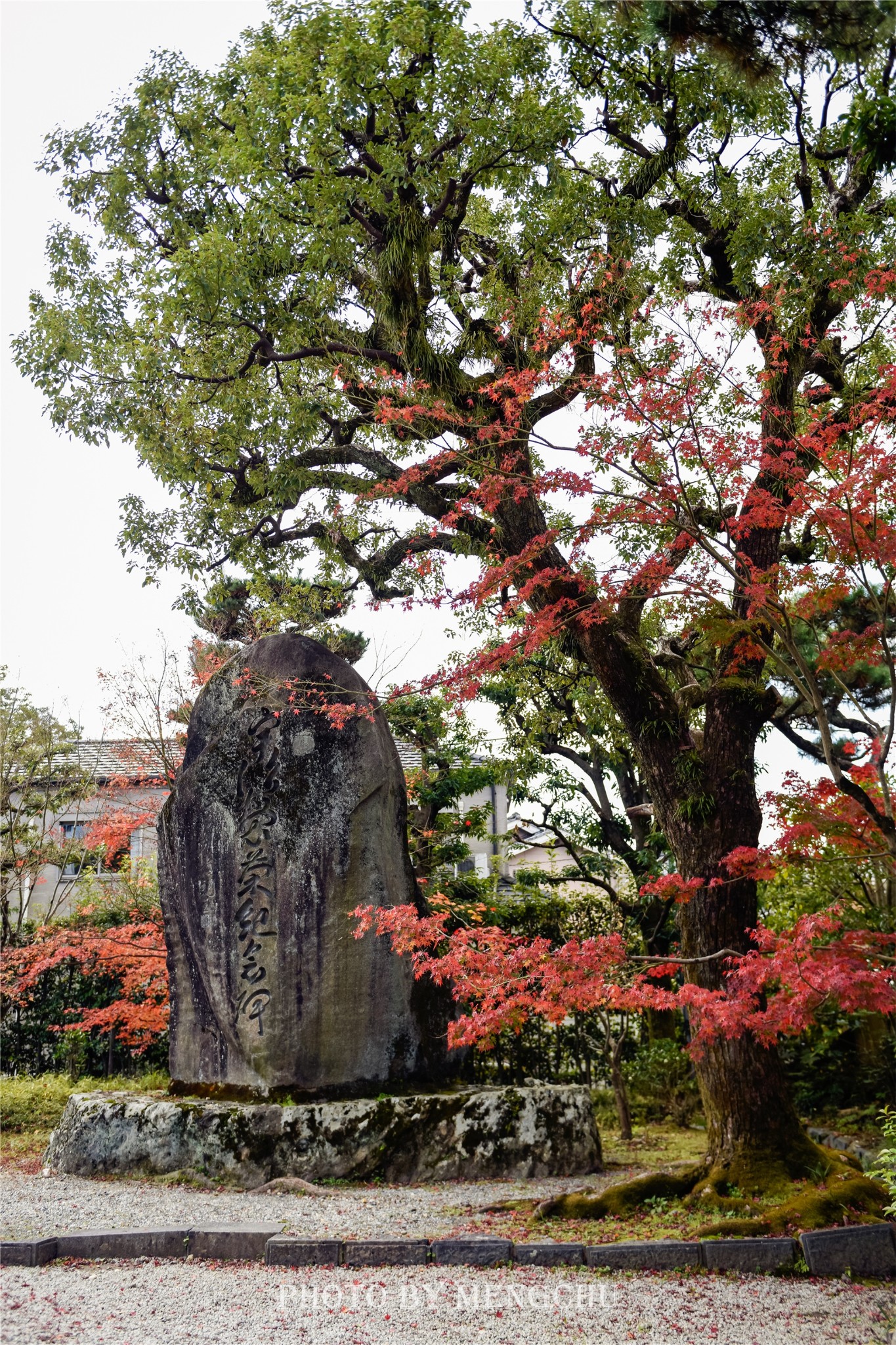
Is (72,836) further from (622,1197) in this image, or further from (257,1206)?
(622,1197)

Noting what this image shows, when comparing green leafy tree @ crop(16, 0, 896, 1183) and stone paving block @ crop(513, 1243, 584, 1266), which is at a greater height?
green leafy tree @ crop(16, 0, 896, 1183)

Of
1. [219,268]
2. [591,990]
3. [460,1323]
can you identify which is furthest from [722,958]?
[219,268]

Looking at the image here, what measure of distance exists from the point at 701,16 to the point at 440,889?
9.39 m

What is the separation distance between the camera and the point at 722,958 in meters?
6.54

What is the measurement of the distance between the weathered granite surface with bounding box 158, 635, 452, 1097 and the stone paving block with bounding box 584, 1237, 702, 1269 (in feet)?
11.1

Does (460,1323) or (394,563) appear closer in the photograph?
(460,1323)

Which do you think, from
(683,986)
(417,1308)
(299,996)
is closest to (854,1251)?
(683,986)

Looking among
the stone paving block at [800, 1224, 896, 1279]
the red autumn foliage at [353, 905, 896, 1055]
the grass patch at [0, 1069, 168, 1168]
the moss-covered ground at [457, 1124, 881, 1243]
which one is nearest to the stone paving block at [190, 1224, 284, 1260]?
the moss-covered ground at [457, 1124, 881, 1243]

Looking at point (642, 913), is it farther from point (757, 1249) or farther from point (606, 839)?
point (757, 1249)

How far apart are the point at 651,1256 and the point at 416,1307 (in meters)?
1.29

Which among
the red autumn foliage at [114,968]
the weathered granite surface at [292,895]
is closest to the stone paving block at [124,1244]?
the weathered granite surface at [292,895]

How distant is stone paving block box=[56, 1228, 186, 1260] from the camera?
5445mm

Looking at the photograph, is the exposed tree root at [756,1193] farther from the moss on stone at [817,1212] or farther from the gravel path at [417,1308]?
the gravel path at [417,1308]

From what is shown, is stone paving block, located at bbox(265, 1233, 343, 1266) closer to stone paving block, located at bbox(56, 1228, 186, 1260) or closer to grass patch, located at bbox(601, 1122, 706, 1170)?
stone paving block, located at bbox(56, 1228, 186, 1260)
